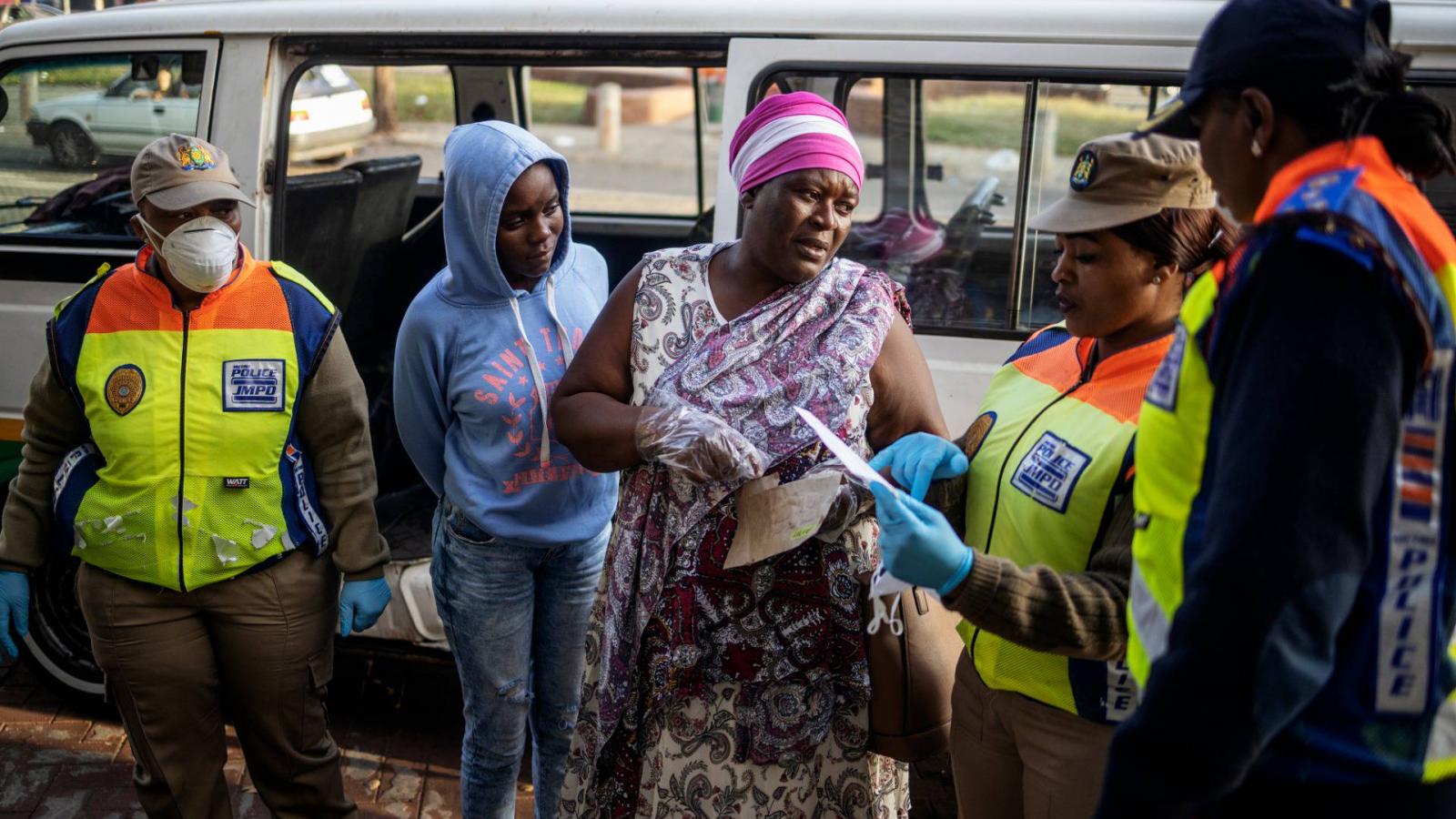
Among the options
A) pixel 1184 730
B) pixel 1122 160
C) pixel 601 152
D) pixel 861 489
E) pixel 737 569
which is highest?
pixel 1122 160

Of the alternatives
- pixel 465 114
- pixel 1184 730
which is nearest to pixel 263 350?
pixel 1184 730

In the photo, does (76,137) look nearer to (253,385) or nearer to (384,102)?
(253,385)

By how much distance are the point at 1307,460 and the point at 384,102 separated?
15562 millimetres

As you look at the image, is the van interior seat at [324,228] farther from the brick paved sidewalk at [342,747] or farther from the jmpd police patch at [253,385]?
the brick paved sidewalk at [342,747]

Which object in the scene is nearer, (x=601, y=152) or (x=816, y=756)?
(x=816, y=756)

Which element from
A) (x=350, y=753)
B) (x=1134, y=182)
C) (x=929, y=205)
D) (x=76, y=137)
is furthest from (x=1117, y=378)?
(x=76, y=137)

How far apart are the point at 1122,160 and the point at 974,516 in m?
0.67

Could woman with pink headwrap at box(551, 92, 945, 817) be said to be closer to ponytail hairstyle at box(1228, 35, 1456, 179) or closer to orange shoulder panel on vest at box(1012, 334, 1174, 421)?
orange shoulder panel on vest at box(1012, 334, 1174, 421)

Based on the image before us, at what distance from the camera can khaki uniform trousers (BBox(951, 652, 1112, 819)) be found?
6.76ft

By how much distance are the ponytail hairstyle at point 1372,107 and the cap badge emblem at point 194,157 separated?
228 centimetres

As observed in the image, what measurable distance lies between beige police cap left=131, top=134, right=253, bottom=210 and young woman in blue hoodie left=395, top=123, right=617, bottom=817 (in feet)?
1.69

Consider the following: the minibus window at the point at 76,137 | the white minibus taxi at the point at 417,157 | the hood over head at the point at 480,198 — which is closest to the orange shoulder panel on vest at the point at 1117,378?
the white minibus taxi at the point at 417,157

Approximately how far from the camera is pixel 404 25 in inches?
135

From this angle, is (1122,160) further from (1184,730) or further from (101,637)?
(101,637)
